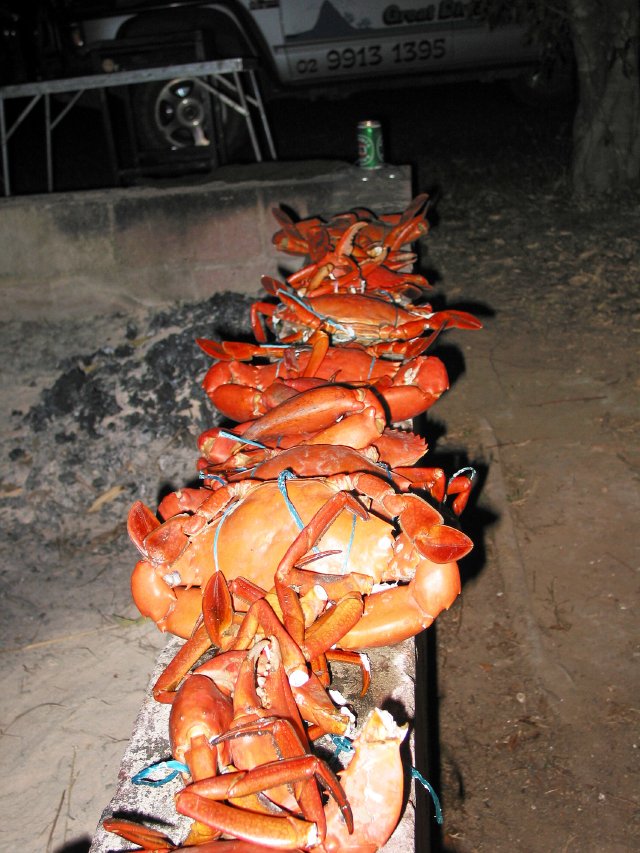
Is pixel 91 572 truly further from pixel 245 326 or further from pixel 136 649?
pixel 245 326

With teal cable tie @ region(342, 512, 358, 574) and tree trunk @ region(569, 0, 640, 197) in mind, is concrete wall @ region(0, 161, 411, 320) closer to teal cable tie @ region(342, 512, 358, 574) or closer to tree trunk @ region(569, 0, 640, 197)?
tree trunk @ region(569, 0, 640, 197)

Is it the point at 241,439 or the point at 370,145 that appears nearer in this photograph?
the point at 241,439

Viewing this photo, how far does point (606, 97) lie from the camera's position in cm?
782

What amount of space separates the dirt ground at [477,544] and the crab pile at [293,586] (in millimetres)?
1102

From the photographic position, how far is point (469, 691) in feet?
10.1

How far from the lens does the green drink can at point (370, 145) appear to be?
584 cm

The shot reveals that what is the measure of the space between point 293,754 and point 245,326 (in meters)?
4.35

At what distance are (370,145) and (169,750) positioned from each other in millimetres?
5083

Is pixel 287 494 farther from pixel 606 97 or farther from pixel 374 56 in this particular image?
pixel 374 56

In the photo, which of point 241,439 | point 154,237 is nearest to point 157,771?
point 241,439

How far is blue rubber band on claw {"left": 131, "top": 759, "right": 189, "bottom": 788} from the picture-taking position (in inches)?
65.5

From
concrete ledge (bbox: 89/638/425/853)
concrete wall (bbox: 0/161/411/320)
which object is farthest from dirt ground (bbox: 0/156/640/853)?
concrete ledge (bbox: 89/638/425/853)

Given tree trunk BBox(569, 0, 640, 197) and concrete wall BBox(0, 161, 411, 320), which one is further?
tree trunk BBox(569, 0, 640, 197)

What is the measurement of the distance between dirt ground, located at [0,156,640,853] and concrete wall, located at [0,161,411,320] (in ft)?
0.89
